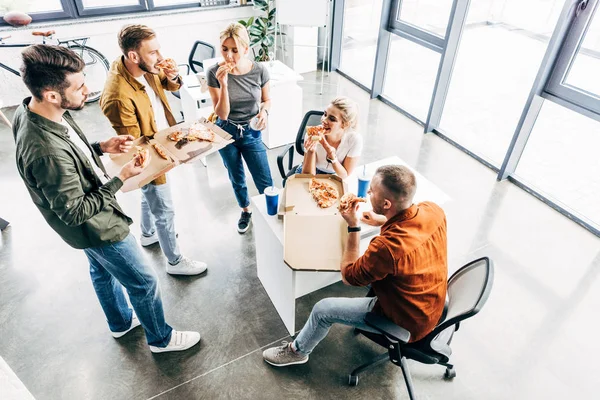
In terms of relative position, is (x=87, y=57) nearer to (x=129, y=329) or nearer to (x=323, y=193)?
(x=129, y=329)

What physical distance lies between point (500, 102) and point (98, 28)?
232 inches

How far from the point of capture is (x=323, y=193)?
2352 millimetres

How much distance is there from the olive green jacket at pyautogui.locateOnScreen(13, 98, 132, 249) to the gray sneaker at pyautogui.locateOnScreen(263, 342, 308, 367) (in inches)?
48.4

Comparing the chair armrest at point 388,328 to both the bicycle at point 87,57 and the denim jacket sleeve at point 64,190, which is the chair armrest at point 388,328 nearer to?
the denim jacket sleeve at point 64,190

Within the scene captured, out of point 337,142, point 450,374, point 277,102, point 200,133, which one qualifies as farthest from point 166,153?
point 450,374

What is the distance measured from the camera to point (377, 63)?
5578 mm

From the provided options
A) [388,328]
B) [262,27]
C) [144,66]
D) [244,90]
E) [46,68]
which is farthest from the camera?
[262,27]

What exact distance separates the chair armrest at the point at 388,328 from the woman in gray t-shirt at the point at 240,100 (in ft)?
5.64

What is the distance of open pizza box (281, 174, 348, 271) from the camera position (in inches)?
79.2

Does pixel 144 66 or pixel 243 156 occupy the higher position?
pixel 144 66

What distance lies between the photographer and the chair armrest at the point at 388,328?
183cm

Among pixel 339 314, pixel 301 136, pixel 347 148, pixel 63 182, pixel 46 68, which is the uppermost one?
pixel 46 68

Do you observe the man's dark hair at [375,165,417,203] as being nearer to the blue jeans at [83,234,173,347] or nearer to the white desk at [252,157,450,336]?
the white desk at [252,157,450,336]

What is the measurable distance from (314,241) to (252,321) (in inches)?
39.1
